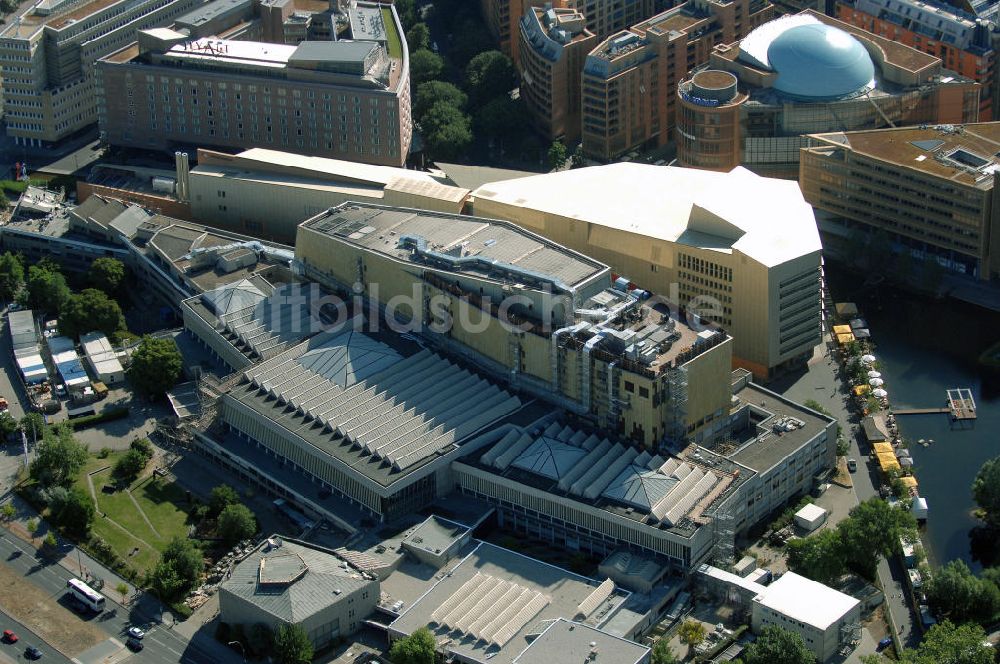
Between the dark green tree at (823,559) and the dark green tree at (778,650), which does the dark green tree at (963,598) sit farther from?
the dark green tree at (778,650)

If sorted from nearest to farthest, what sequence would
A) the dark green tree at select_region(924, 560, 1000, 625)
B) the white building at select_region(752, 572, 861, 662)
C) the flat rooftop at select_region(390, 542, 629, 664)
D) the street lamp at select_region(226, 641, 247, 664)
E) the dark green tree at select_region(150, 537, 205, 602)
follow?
the flat rooftop at select_region(390, 542, 629, 664), the white building at select_region(752, 572, 861, 662), the street lamp at select_region(226, 641, 247, 664), the dark green tree at select_region(924, 560, 1000, 625), the dark green tree at select_region(150, 537, 205, 602)

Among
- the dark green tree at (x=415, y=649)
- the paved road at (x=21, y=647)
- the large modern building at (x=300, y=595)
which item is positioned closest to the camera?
the dark green tree at (x=415, y=649)

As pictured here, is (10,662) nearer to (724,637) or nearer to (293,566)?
(293,566)

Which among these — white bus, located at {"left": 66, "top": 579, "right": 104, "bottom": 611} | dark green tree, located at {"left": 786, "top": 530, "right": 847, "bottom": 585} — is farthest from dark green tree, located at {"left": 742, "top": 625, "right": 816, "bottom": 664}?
white bus, located at {"left": 66, "top": 579, "right": 104, "bottom": 611}

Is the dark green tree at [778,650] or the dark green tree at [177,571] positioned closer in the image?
the dark green tree at [778,650]

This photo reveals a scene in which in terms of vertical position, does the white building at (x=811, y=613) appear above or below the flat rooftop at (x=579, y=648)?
below

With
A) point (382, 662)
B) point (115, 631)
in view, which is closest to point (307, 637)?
point (382, 662)

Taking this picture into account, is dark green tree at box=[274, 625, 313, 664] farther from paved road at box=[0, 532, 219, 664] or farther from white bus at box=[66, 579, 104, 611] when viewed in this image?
white bus at box=[66, 579, 104, 611]

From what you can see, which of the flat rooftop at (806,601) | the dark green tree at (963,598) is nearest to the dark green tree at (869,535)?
the flat rooftop at (806,601)
